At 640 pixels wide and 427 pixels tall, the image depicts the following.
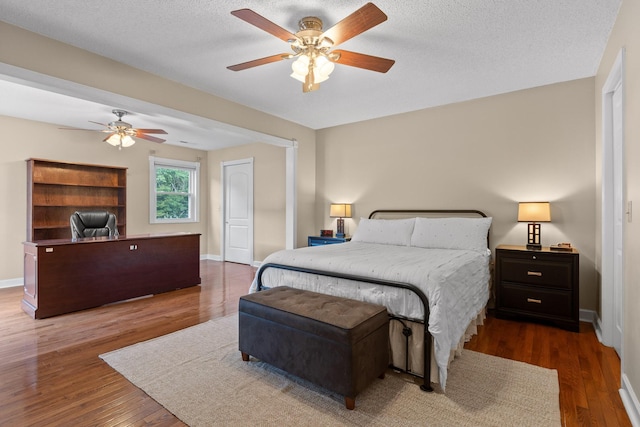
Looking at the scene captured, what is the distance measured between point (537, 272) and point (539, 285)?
14cm

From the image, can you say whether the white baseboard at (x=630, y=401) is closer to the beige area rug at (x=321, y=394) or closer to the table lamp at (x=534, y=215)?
the beige area rug at (x=321, y=394)

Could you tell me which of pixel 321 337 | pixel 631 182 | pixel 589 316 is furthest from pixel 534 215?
pixel 321 337

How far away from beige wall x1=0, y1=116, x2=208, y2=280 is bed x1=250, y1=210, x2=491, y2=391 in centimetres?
456

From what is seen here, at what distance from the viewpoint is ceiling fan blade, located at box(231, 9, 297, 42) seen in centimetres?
198

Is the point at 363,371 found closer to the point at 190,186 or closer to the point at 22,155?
the point at 22,155

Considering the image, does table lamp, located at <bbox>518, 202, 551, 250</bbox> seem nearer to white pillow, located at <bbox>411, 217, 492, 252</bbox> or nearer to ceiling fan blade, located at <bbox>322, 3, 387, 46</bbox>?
white pillow, located at <bbox>411, 217, 492, 252</bbox>

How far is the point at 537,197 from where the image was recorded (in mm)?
3812

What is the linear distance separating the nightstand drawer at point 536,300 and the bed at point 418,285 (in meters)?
0.32

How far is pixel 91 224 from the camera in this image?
474cm

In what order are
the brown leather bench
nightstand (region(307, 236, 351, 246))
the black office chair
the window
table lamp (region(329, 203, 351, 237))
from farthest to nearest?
the window < table lamp (region(329, 203, 351, 237)) < nightstand (region(307, 236, 351, 246)) < the black office chair < the brown leather bench

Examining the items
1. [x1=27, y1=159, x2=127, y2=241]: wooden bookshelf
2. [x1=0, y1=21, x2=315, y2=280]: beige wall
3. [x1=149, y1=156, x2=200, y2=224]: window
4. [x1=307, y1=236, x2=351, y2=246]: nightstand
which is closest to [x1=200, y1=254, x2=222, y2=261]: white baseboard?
[x1=0, y1=21, x2=315, y2=280]: beige wall

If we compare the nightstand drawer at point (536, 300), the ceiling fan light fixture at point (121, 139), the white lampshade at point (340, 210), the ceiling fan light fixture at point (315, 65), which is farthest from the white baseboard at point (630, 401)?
the ceiling fan light fixture at point (121, 139)

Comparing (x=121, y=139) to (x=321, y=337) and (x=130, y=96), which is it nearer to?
(x=130, y=96)

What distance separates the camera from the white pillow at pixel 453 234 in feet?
12.1
